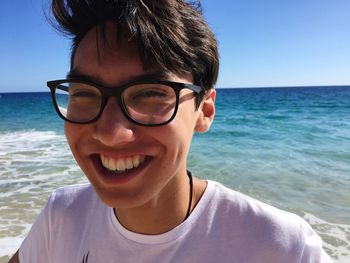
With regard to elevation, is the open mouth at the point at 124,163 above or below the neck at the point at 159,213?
Answer: above

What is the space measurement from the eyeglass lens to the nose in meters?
0.03

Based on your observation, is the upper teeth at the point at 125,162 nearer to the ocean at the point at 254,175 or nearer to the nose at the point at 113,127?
the nose at the point at 113,127

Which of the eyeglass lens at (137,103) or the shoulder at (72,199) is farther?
the shoulder at (72,199)

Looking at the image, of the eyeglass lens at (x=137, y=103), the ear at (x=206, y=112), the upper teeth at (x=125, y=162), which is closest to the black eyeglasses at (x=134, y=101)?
the eyeglass lens at (x=137, y=103)

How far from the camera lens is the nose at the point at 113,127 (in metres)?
1.28

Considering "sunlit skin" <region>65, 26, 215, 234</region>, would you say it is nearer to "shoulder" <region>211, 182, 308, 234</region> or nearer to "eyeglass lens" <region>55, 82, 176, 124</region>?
"eyeglass lens" <region>55, 82, 176, 124</region>

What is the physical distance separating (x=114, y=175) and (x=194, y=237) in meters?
0.43

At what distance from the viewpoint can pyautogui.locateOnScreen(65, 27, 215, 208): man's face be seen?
1308 mm

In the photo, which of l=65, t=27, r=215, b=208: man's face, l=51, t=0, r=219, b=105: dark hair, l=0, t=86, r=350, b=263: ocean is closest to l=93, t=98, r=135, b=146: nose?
l=65, t=27, r=215, b=208: man's face

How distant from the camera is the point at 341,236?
473cm

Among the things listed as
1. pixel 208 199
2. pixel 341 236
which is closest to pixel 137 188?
pixel 208 199

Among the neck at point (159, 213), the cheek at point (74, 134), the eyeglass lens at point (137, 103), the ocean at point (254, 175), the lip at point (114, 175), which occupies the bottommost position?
the ocean at point (254, 175)

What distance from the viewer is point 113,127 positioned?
1290 mm

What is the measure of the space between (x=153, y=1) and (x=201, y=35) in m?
0.28
